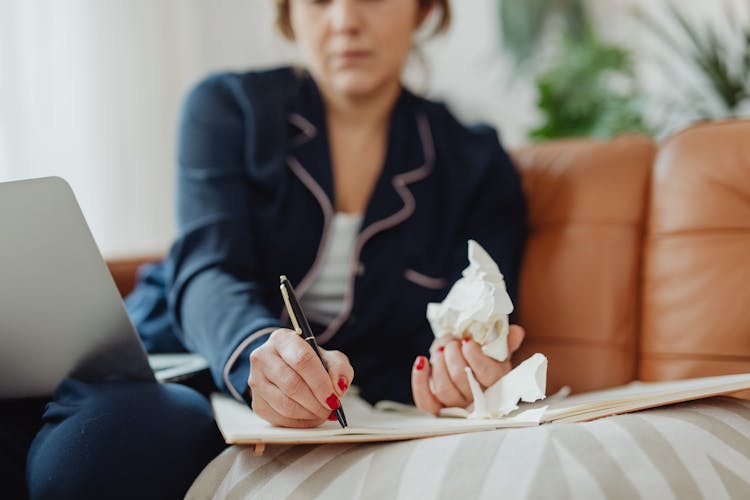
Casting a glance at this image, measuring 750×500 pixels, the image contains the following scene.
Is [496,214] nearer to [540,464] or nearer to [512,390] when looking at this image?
[512,390]

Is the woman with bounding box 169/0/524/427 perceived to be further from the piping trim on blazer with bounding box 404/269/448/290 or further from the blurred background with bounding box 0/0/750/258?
the blurred background with bounding box 0/0/750/258

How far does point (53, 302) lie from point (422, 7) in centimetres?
76

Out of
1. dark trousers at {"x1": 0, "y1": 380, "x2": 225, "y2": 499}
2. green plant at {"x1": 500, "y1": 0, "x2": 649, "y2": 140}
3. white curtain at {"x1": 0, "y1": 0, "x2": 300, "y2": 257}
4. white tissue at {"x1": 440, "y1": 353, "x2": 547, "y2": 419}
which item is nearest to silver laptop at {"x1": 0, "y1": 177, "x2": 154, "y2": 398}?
dark trousers at {"x1": 0, "y1": 380, "x2": 225, "y2": 499}

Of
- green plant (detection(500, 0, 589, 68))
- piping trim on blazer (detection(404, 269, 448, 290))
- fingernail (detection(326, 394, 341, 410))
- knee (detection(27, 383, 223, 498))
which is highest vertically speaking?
green plant (detection(500, 0, 589, 68))

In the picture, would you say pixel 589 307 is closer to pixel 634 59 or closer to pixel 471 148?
pixel 471 148

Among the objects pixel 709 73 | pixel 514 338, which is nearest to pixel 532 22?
pixel 709 73

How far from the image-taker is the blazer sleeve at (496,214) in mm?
1142

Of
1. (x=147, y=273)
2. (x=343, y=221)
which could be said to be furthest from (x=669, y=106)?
(x=147, y=273)

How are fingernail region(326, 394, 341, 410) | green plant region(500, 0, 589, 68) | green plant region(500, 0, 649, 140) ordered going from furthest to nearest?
1. green plant region(500, 0, 589, 68)
2. green plant region(500, 0, 649, 140)
3. fingernail region(326, 394, 341, 410)

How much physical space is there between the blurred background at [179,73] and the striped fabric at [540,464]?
0.81 meters

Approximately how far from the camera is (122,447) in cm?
76

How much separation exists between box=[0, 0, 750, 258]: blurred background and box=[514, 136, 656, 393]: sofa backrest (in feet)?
1.06

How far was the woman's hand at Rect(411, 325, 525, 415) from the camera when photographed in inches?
31.6

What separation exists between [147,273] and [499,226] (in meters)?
0.51
